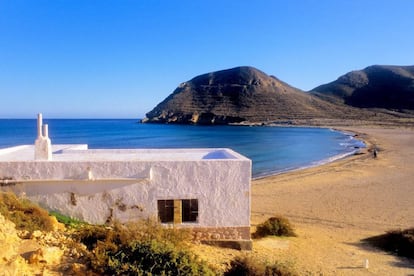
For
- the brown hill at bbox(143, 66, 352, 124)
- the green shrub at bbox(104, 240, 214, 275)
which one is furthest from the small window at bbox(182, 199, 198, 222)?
the brown hill at bbox(143, 66, 352, 124)

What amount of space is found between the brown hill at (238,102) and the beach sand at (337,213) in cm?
9165

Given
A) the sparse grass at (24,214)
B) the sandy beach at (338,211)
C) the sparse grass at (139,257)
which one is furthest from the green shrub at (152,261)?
the sandy beach at (338,211)

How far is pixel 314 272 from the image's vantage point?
9.83 meters

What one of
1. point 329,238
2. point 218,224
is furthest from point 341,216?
point 218,224

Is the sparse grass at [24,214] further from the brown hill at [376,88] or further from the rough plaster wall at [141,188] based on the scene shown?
the brown hill at [376,88]

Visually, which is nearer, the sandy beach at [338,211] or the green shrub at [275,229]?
the sandy beach at [338,211]

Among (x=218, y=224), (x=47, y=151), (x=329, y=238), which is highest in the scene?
(x=47, y=151)

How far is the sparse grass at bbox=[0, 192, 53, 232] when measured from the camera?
331 inches

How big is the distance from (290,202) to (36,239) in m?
13.7

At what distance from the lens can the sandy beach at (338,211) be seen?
10.8 metres

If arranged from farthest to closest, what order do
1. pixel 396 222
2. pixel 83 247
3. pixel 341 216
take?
pixel 341 216, pixel 396 222, pixel 83 247

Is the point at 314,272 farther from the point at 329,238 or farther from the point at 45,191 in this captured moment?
the point at 45,191

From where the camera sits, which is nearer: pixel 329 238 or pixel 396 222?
pixel 329 238

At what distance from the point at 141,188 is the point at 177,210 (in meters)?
1.14
